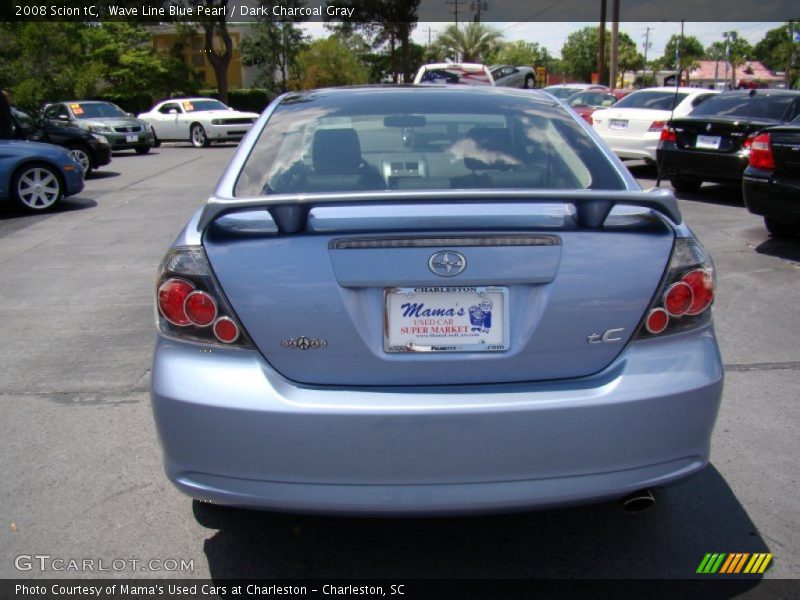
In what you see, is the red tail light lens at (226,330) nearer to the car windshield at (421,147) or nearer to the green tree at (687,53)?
the car windshield at (421,147)

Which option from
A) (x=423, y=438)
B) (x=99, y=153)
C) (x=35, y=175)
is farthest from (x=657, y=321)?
(x=99, y=153)

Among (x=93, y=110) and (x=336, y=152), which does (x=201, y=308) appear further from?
(x=93, y=110)

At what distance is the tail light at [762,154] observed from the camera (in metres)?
7.52

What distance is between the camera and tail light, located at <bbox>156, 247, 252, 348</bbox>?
97.8 inches

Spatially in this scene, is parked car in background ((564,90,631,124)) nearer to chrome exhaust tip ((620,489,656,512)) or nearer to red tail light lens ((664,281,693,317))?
red tail light lens ((664,281,693,317))

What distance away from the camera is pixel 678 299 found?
256 centimetres

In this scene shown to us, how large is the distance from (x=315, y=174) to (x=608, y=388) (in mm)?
1424

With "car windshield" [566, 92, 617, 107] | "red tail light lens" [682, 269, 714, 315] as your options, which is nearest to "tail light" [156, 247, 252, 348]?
"red tail light lens" [682, 269, 714, 315]

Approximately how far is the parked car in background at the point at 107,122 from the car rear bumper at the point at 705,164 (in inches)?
579

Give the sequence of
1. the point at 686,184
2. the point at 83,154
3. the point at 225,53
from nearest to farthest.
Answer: the point at 686,184
the point at 83,154
the point at 225,53

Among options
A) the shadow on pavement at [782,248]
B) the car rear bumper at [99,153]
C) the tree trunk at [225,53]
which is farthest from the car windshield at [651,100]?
the tree trunk at [225,53]

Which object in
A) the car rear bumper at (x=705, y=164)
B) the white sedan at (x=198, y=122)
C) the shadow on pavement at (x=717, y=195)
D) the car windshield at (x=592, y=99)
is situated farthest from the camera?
the white sedan at (x=198, y=122)

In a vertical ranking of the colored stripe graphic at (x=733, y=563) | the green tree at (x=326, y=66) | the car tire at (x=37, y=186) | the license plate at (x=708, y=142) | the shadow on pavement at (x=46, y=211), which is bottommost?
the colored stripe graphic at (x=733, y=563)

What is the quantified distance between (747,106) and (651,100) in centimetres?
299
